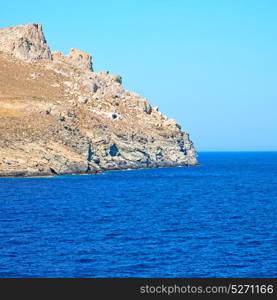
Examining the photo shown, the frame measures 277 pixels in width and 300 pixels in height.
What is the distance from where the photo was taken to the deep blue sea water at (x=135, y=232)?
150ft

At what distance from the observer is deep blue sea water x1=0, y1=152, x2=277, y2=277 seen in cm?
4578

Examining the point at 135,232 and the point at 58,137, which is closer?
the point at 135,232

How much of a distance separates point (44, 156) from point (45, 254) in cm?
9676

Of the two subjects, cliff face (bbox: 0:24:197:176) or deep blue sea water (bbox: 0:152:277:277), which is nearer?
deep blue sea water (bbox: 0:152:277:277)

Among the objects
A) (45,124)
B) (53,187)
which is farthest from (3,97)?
(53,187)

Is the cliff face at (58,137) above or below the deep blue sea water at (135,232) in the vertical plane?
above

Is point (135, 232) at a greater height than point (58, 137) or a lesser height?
lesser

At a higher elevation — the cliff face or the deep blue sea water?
the cliff face

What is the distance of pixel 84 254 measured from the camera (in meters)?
50.6

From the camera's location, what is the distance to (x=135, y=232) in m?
63.2
